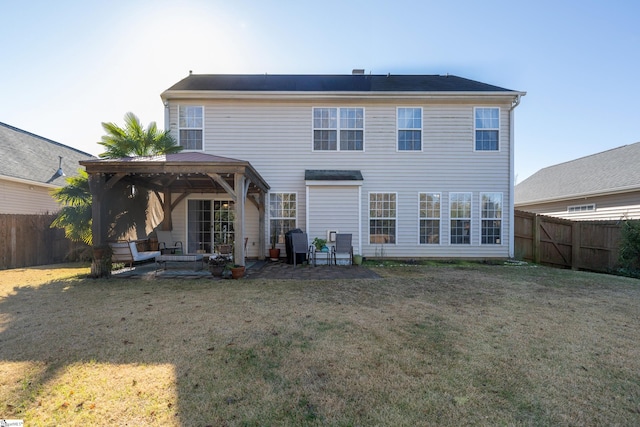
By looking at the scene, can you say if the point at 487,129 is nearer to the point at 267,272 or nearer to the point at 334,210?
the point at 334,210

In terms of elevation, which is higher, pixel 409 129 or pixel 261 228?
pixel 409 129

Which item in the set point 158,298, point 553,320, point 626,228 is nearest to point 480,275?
point 553,320

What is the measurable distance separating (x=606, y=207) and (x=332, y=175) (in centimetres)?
1251

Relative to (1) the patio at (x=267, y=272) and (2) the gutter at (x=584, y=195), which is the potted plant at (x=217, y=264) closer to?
(1) the patio at (x=267, y=272)

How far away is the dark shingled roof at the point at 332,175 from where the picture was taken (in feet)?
32.7

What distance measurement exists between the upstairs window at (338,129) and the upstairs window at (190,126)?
13.9ft

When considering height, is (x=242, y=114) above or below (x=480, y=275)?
above

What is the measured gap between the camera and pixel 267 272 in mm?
8008

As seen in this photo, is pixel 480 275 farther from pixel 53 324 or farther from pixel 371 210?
pixel 53 324

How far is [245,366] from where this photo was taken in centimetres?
288

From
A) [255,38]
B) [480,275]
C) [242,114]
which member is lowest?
[480,275]

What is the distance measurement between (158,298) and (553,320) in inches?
263

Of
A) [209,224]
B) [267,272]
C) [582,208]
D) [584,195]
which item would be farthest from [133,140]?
[582,208]

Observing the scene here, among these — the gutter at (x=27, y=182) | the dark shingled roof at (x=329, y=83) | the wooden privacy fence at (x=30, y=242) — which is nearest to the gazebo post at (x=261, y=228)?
the dark shingled roof at (x=329, y=83)
